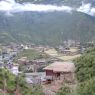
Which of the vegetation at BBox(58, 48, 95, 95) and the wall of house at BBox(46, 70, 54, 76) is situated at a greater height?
the vegetation at BBox(58, 48, 95, 95)

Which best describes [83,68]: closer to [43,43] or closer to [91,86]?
[91,86]

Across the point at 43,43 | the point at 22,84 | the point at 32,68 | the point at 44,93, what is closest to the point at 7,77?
the point at 22,84

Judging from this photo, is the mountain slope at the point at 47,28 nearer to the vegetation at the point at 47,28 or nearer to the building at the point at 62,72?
the vegetation at the point at 47,28

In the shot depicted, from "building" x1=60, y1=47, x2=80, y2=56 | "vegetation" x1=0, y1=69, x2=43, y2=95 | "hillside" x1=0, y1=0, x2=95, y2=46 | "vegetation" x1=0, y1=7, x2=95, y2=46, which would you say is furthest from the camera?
"hillside" x1=0, y1=0, x2=95, y2=46

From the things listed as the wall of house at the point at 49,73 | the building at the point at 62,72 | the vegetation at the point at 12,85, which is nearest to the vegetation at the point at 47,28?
the wall of house at the point at 49,73

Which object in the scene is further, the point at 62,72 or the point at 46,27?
the point at 46,27

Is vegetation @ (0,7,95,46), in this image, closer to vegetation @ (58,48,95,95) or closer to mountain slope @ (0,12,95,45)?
mountain slope @ (0,12,95,45)

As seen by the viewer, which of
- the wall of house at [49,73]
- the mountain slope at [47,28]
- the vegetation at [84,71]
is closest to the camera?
the vegetation at [84,71]

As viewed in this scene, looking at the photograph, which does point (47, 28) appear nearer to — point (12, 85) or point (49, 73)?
point (49, 73)

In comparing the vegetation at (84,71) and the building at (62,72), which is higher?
the vegetation at (84,71)

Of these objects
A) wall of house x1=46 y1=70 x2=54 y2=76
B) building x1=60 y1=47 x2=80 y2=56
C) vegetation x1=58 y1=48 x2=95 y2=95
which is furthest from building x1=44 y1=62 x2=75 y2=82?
building x1=60 y1=47 x2=80 y2=56

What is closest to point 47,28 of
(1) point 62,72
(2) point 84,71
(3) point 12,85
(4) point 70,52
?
(4) point 70,52
